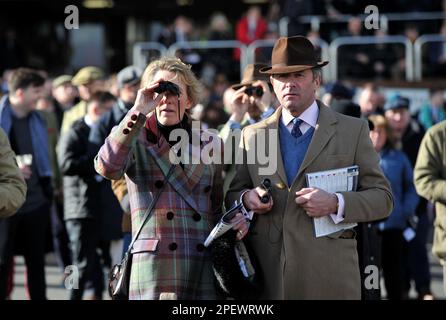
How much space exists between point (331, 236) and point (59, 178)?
5818 millimetres

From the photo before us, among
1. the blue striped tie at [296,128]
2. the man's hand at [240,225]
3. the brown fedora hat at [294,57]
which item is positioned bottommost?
the man's hand at [240,225]

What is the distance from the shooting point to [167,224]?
554cm

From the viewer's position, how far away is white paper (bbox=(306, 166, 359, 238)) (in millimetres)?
5387

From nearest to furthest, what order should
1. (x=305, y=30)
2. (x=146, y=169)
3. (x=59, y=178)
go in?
(x=146, y=169) → (x=59, y=178) → (x=305, y=30)

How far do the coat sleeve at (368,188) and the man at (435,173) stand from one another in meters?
1.50

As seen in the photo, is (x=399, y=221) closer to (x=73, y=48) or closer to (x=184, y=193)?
(x=184, y=193)

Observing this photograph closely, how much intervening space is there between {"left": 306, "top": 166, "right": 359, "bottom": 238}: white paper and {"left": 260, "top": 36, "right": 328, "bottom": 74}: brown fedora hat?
22.9 inches

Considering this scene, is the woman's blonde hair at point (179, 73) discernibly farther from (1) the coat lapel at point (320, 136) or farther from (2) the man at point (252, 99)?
(2) the man at point (252, 99)

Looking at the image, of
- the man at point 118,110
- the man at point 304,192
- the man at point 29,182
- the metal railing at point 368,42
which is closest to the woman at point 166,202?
the man at point 304,192

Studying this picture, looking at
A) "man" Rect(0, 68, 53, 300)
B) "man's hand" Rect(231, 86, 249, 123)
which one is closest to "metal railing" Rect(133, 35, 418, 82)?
"man" Rect(0, 68, 53, 300)

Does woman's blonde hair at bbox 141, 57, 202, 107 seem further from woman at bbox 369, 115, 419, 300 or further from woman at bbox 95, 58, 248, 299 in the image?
woman at bbox 369, 115, 419, 300

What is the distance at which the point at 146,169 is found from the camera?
5586 millimetres

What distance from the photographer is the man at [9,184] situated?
5.42 meters
